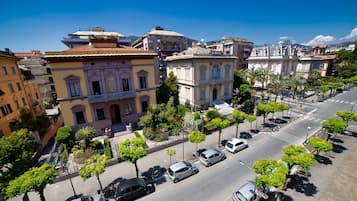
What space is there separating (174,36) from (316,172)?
4241cm

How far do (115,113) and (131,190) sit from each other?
1502cm

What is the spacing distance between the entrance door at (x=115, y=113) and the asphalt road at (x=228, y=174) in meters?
14.7

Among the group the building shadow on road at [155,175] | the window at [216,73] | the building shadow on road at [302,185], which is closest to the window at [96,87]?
the building shadow on road at [155,175]

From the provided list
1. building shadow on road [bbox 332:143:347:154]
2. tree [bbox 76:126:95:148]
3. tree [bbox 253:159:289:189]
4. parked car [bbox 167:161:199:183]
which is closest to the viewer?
tree [bbox 253:159:289:189]

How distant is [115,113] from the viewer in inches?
948

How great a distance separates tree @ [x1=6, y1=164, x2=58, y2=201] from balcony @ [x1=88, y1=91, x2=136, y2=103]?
1168 centimetres

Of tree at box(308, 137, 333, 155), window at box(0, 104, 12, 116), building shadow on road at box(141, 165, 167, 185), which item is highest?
window at box(0, 104, 12, 116)

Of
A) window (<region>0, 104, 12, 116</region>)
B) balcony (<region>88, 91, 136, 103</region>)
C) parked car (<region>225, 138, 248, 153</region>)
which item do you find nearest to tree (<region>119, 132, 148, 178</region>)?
parked car (<region>225, 138, 248, 153</region>)

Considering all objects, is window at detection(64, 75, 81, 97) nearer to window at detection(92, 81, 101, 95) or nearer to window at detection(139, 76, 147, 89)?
window at detection(92, 81, 101, 95)

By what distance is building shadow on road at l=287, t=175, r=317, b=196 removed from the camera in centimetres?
1212

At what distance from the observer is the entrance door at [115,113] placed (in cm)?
2364

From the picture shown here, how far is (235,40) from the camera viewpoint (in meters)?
54.8

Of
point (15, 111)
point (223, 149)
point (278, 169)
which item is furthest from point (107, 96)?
point (278, 169)

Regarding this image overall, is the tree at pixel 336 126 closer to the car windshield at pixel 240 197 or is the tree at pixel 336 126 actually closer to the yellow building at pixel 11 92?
the car windshield at pixel 240 197
